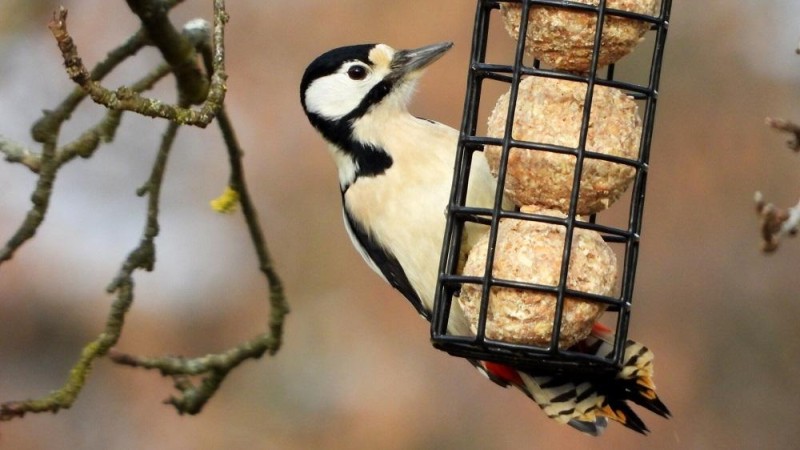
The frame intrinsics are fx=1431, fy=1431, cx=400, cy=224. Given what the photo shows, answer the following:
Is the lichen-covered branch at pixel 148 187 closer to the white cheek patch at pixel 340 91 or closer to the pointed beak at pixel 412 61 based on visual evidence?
the white cheek patch at pixel 340 91

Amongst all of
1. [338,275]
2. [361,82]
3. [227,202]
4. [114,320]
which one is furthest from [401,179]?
[338,275]

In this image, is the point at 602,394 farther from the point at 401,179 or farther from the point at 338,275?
the point at 338,275

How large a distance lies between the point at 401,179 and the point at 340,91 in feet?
1.17

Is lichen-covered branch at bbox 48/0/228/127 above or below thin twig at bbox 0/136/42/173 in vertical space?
above

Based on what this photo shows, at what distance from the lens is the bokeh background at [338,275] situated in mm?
6922

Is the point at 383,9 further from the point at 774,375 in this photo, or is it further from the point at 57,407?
the point at 57,407

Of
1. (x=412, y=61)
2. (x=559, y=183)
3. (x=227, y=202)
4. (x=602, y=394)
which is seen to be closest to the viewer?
(x=559, y=183)

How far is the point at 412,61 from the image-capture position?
13.4 ft

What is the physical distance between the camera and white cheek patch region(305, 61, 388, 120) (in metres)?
4.14

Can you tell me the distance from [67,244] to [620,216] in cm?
283

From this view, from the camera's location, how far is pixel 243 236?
7426mm

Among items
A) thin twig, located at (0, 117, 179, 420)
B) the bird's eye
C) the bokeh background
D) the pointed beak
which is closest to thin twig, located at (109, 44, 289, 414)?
thin twig, located at (0, 117, 179, 420)

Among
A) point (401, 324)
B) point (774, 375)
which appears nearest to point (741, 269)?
point (774, 375)

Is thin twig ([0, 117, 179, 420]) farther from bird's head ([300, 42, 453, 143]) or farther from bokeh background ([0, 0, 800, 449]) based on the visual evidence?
bokeh background ([0, 0, 800, 449])
